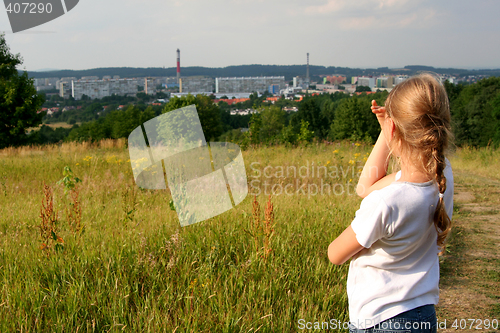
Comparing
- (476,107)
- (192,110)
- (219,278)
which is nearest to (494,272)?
(219,278)

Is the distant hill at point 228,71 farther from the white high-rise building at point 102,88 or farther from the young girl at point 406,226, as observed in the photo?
the young girl at point 406,226

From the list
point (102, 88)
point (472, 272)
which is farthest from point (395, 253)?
point (102, 88)

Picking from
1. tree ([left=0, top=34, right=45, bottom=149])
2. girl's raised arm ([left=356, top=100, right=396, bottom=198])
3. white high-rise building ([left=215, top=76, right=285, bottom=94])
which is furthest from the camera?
white high-rise building ([left=215, top=76, right=285, bottom=94])

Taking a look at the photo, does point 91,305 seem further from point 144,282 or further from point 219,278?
→ point 219,278

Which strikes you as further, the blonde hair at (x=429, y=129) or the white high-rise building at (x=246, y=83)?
the white high-rise building at (x=246, y=83)

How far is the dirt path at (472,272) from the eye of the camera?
256 centimetres

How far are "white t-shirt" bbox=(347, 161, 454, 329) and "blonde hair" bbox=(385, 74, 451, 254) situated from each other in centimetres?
4

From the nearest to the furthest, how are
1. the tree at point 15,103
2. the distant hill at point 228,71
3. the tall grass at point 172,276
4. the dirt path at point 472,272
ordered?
the tall grass at point 172,276
the dirt path at point 472,272
the tree at point 15,103
the distant hill at point 228,71

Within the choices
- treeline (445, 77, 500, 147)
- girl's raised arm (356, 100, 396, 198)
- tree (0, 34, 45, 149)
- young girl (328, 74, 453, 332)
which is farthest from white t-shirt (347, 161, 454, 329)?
treeline (445, 77, 500, 147)

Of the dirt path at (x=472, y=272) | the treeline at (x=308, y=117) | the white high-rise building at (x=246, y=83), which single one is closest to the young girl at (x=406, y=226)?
the dirt path at (x=472, y=272)

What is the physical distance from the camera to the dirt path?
2.56 m

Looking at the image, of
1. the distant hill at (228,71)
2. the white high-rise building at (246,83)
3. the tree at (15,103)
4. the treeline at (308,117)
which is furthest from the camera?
the white high-rise building at (246,83)

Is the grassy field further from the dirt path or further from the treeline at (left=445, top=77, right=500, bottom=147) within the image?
the treeline at (left=445, top=77, right=500, bottom=147)

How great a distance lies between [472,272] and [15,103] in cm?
2508
